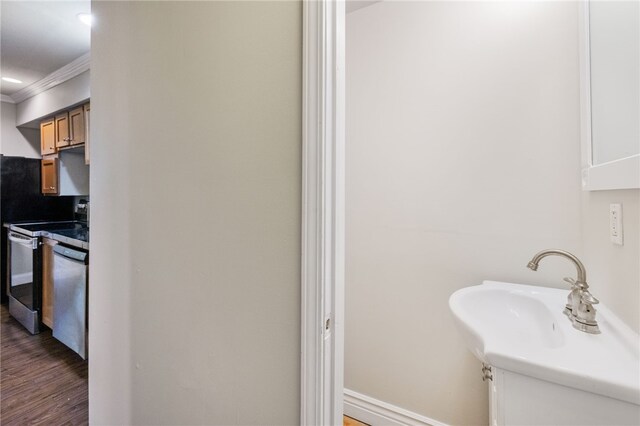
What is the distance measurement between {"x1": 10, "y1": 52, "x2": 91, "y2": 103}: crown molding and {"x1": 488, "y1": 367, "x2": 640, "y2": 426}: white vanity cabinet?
10.7 feet

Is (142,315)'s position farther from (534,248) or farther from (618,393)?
(534,248)

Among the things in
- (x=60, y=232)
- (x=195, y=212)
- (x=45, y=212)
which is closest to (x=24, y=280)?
(x=60, y=232)

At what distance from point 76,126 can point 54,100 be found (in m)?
0.55

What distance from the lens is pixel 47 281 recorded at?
253cm

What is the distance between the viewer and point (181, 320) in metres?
0.93

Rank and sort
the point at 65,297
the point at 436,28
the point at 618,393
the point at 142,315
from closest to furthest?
the point at 618,393 < the point at 142,315 < the point at 436,28 < the point at 65,297

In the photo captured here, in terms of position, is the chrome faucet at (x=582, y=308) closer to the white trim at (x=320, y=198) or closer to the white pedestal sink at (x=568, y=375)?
the white pedestal sink at (x=568, y=375)

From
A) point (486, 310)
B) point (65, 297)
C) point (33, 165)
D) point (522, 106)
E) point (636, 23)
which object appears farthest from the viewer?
point (33, 165)

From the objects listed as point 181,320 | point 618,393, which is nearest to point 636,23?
point 618,393

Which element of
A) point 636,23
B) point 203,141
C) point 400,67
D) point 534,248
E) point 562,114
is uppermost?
point 400,67

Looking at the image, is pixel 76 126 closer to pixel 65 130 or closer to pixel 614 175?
pixel 65 130

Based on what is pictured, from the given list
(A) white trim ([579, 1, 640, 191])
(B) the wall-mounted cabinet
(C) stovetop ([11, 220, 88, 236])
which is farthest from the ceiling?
(A) white trim ([579, 1, 640, 191])

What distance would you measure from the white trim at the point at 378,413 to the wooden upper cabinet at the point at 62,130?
3479 millimetres

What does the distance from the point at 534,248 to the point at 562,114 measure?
609mm
